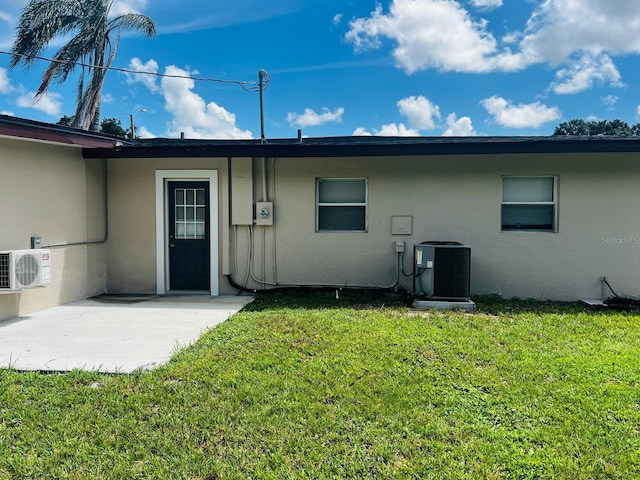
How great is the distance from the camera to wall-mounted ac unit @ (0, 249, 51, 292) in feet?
17.9

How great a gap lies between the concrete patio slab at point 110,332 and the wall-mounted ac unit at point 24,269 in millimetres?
497

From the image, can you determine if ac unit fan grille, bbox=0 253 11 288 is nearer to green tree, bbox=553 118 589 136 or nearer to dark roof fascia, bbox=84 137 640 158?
dark roof fascia, bbox=84 137 640 158

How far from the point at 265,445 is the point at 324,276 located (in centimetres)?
495

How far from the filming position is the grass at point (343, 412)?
7.84 feet

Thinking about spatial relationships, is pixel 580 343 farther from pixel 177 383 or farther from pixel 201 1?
pixel 201 1

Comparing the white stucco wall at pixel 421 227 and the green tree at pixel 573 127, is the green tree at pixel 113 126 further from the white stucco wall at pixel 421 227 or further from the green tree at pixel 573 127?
the green tree at pixel 573 127

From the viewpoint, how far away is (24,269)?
18.5ft

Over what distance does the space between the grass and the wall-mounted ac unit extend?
2498 mm

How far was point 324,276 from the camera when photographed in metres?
7.46

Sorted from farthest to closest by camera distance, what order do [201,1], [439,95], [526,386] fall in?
[439,95]
[201,1]
[526,386]

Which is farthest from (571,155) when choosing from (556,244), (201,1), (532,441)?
(201,1)

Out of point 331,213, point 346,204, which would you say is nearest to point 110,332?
point 331,213

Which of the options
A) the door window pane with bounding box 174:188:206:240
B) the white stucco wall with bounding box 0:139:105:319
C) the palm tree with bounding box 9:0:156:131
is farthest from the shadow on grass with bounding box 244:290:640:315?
Answer: the palm tree with bounding box 9:0:156:131

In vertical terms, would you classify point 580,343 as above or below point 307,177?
below
